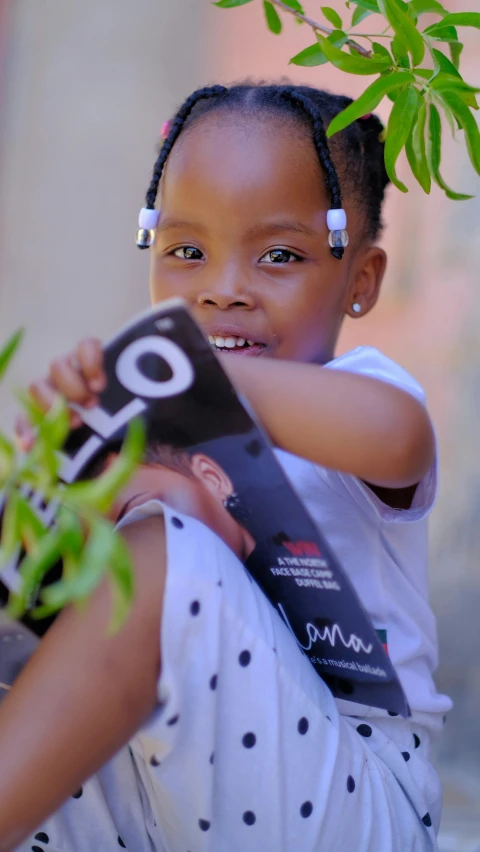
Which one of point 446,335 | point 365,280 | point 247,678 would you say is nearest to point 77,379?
point 247,678

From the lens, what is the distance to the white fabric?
2.27 ft

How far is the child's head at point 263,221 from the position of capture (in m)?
1.04

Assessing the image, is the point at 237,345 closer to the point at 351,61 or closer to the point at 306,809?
the point at 351,61

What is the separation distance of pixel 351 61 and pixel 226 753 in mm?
502

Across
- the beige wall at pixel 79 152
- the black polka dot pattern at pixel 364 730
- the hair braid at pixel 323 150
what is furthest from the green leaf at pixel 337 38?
the beige wall at pixel 79 152

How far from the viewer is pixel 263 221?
104cm

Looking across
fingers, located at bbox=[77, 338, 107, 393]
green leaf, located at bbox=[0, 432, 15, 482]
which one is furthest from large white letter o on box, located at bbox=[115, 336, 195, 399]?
green leaf, located at bbox=[0, 432, 15, 482]

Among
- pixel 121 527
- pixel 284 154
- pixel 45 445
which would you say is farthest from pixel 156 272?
pixel 45 445

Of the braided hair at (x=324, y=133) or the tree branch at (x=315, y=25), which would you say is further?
the braided hair at (x=324, y=133)

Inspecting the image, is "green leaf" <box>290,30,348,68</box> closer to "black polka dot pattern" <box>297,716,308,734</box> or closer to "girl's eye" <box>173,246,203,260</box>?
"girl's eye" <box>173,246,203,260</box>

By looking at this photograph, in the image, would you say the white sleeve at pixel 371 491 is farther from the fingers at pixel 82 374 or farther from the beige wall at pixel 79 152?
the beige wall at pixel 79 152

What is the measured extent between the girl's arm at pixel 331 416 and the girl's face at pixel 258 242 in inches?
10.7

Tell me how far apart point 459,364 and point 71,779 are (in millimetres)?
998

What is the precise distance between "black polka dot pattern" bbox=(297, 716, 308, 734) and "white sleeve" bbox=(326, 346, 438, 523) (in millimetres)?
220
